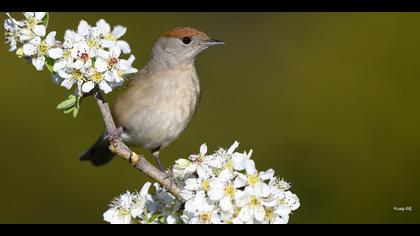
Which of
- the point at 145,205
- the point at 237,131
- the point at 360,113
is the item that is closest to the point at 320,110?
the point at 360,113

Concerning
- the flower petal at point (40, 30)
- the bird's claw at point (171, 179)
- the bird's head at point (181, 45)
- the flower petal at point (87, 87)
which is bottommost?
the bird's claw at point (171, 179)

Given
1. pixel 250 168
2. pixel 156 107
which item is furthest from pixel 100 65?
pixel 156 107

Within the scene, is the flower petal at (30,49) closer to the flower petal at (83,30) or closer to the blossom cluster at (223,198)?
the flower petal at (83,30)

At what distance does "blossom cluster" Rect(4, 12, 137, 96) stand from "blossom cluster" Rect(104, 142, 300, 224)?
648 mm

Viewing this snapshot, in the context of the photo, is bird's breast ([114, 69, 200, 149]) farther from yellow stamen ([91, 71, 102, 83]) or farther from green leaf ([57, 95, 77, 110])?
yellow stamen ([91, 71, 102, 83])

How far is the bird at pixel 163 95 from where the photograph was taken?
5.66 m

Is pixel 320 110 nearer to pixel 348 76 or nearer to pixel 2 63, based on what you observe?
pixel 348 76

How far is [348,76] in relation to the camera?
349 inches

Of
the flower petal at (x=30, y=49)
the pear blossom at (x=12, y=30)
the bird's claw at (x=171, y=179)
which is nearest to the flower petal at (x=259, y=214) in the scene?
the bird's claw at (x=171, y=179)

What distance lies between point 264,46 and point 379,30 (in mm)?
1614

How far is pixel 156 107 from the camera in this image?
5656 mm

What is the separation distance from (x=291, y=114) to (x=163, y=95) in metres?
3.27

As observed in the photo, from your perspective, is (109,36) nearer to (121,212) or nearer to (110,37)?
(110,37)

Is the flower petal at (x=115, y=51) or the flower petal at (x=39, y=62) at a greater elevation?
the flower petal at (x=115, y=51)
